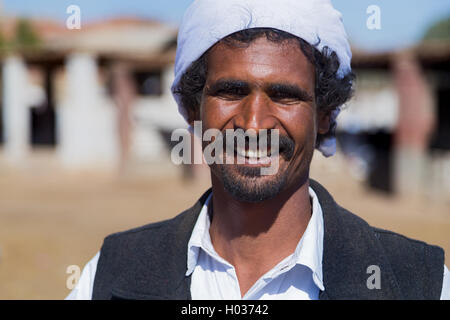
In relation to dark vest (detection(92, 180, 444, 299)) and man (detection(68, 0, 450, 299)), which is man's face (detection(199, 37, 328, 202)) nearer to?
man (detection(68, 0, 450, 299))

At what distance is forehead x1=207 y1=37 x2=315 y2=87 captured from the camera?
157 cm

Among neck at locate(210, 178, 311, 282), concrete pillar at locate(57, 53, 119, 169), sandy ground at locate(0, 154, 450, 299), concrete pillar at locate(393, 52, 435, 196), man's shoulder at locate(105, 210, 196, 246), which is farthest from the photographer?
concrete pillar at locate(57, 53, 119, 169)

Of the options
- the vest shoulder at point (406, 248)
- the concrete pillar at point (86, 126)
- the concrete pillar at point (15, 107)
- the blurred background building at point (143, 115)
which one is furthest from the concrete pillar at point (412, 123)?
the concrete pillar at point (15, 107)

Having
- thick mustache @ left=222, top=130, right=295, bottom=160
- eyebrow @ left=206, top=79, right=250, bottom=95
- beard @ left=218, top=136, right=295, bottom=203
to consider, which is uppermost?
eyebrow @ left=206, top=79, right=250, bottom=95

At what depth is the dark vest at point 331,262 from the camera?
153 cm

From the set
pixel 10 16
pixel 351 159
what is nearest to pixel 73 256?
pixel 351 159

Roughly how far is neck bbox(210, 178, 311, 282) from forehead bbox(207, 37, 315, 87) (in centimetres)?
37

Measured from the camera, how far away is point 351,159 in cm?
1886

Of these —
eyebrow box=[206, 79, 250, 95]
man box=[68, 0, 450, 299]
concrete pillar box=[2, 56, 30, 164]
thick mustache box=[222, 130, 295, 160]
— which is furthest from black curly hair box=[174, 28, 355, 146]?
concrete pillar box=[2, 56, 30, 164]

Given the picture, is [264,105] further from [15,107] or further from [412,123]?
[15,107]

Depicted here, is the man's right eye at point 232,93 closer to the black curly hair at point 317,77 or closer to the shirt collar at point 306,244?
the black curly hair at point 317,77

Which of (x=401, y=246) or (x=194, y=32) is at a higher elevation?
(x=194, y=32)
